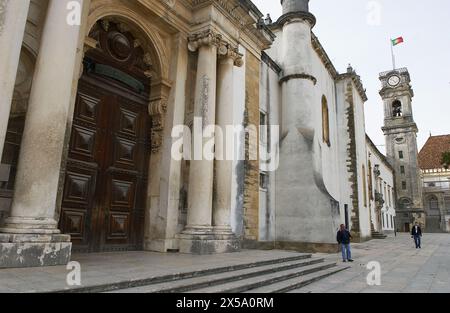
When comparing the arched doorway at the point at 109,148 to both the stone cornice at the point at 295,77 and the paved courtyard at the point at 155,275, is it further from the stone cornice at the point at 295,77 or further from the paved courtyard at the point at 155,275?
the stone cornice at the point at 295,77

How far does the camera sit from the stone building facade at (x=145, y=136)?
5.20 meters

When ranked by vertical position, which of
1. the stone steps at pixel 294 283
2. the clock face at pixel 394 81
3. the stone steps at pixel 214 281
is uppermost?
the clock face at pixel 394 81

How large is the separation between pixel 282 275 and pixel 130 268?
2.76 metres

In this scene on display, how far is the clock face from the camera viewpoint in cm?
5147

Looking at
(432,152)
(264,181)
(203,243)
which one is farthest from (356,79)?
(432,152)

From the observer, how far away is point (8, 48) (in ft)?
15.7

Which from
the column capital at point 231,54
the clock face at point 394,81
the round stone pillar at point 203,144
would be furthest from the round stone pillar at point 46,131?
the clock face at point 394,81

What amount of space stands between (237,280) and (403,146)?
170ft

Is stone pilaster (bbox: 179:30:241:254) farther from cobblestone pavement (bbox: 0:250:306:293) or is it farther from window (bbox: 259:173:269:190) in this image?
window (bbox: 259:173:269:190)

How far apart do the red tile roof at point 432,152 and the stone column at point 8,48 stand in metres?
62.0

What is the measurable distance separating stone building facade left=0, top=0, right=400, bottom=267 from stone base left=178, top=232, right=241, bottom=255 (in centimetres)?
3
